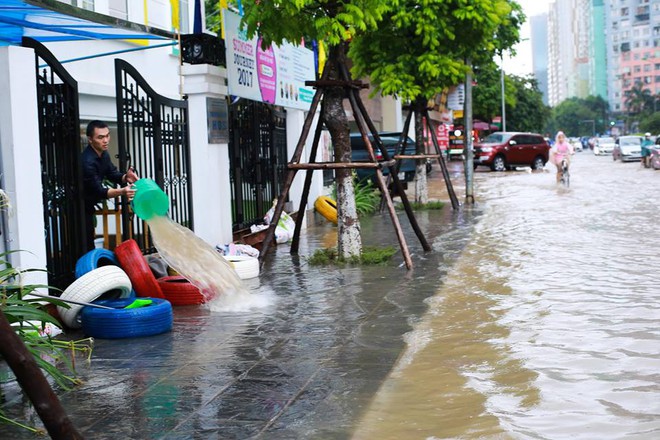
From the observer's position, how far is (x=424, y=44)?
741 inches

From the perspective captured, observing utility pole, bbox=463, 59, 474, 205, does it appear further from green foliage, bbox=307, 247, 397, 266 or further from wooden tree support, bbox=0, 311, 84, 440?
wooden tree support, bbox=0, 311, 84, 440

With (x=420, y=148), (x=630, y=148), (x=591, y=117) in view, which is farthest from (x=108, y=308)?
(x=591, y=117)

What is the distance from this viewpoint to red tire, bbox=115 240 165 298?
886cm

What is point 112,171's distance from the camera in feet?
32.1

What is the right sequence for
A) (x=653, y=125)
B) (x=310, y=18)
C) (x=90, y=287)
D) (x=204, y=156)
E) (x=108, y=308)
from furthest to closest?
(x=653, y=125), (x=204, y=156), (x=310, y=18), (x=90, y=287), (x=108, y=308)

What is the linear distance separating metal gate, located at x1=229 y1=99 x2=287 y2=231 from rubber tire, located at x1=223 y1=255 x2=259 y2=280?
2819 millimetres

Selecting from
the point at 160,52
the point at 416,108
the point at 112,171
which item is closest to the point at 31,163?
the point at 112,171

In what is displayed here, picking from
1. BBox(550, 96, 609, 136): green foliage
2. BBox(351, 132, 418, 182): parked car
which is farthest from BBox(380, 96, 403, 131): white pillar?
BBox(550, 96, 609, 136): green foliage

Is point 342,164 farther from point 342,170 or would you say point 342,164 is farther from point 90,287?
point 90,287

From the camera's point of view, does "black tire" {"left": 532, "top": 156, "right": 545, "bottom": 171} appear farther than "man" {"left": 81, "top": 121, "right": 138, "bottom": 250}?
Yes

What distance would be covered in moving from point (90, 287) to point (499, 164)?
38.6 meters

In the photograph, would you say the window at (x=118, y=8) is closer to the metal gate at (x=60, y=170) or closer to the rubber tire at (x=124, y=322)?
the metal gate at (x=60, y=170)

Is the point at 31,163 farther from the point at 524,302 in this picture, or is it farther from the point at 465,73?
the point at 465,73

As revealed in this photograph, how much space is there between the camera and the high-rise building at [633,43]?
186 metres
